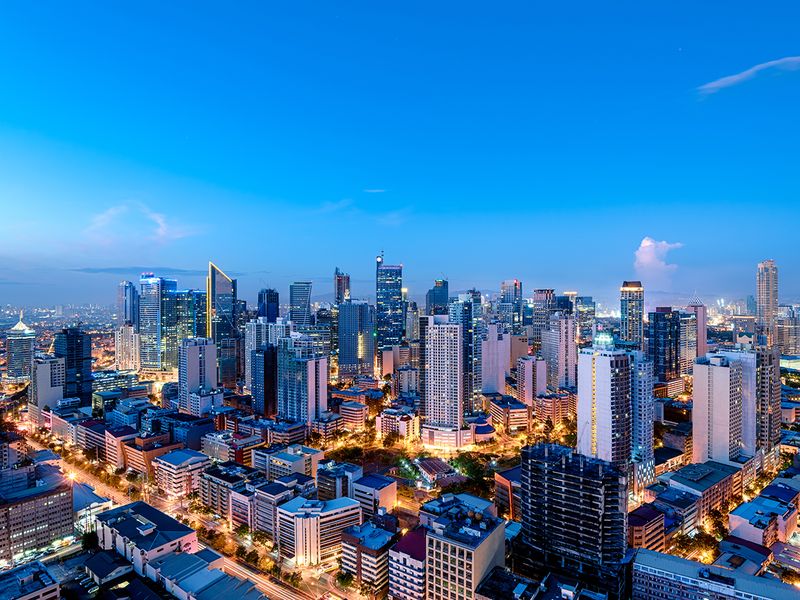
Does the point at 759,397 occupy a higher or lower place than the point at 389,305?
lower

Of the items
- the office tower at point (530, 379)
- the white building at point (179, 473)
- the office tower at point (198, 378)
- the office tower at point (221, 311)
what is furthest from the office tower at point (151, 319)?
the office tower at point (530, 379)

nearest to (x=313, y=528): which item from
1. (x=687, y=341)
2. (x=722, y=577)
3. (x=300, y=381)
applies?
(x=722, y=577)

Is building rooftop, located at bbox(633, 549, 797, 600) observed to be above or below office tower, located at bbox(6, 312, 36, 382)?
below

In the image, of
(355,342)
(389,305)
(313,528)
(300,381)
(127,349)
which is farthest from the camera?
(389,305)

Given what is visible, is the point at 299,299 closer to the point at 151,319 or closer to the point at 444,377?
the point at 151,319

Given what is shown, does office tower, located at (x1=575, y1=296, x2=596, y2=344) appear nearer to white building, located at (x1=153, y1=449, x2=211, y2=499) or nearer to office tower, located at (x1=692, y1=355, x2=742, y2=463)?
office tower, located at (x1=692, y1=355, x2=742, y2=463)

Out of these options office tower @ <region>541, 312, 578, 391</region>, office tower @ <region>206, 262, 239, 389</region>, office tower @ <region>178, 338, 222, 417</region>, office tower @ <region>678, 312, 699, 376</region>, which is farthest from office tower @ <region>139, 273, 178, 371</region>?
office tower @ <region>678, 312, 699, 376</region>

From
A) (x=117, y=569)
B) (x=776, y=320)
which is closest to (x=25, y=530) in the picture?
(x=117, y=569)

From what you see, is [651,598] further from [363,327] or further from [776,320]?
[776,320]
